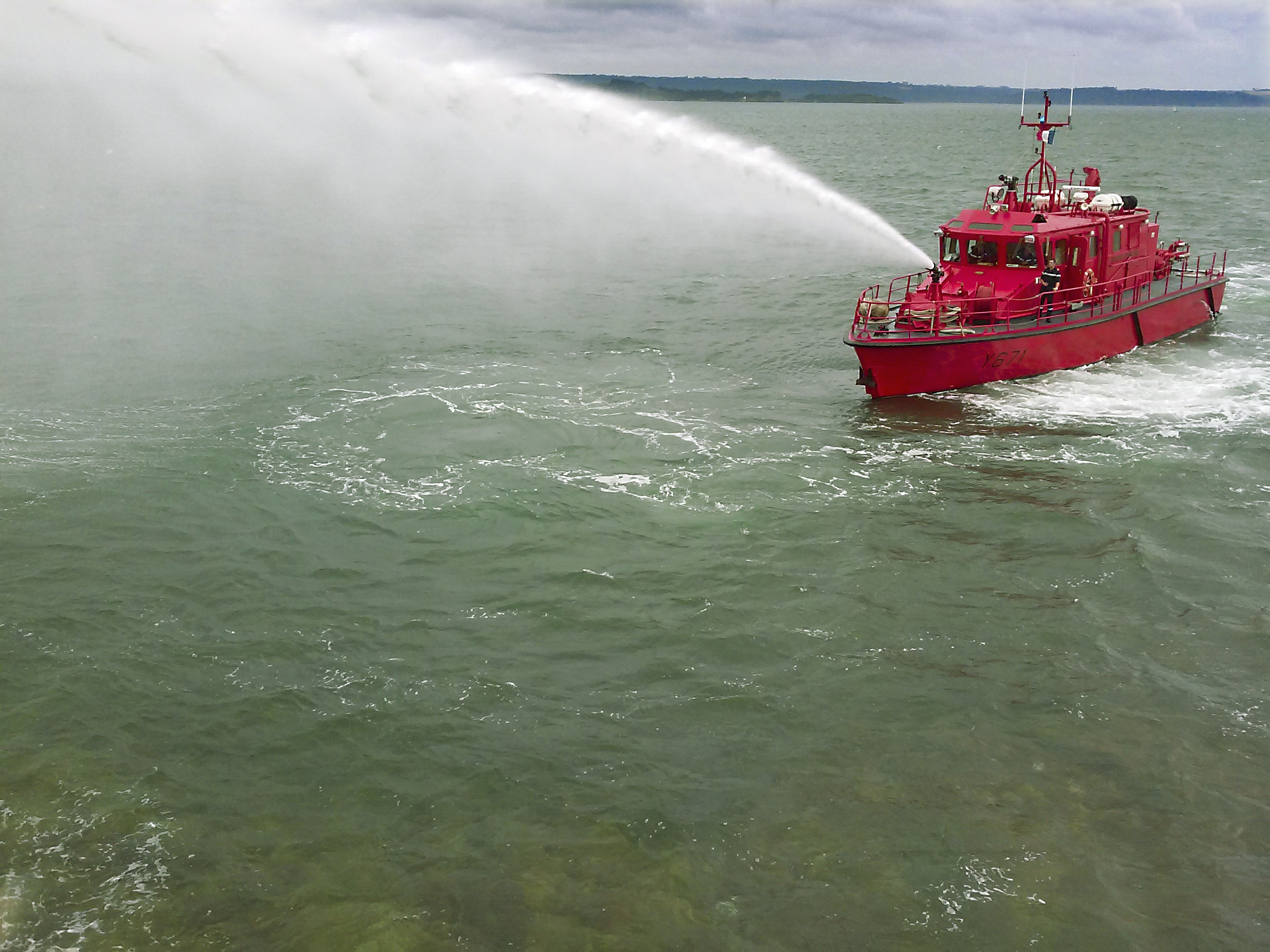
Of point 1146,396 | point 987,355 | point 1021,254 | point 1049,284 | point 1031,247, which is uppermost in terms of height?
point 1031,247

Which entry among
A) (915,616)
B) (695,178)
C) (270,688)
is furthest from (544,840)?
(695,178)

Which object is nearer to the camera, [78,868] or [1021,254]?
[78,868]

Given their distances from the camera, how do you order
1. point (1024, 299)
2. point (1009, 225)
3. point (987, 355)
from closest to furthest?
point (987, 355)
point (1024, 299)
point (1009, 225)

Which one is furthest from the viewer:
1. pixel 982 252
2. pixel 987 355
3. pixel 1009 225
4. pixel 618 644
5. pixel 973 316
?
pixel 982 252

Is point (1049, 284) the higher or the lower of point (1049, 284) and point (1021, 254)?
the lower

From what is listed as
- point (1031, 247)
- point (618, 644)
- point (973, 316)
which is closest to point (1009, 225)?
point (1031, 247)

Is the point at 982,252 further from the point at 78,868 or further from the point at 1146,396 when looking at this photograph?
the point at 78,868

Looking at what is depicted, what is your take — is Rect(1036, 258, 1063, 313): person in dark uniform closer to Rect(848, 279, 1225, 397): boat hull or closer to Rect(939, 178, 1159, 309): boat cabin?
Rect(939, 178, 1159, 309): boat cabin

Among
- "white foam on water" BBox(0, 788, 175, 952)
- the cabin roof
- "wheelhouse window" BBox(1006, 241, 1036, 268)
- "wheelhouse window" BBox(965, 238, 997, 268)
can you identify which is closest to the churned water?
"white foam on water" BBox(0, 788, 175, 952)

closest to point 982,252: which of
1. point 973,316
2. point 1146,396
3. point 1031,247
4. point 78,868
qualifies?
point 1031,247
